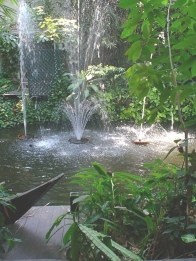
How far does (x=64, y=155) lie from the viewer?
5535 millimetres

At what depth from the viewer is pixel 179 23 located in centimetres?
145

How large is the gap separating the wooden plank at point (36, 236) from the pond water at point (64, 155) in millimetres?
991

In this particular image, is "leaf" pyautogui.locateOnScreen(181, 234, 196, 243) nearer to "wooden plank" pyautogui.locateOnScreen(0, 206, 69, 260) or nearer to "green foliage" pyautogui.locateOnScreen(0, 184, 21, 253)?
"green foliage" pyautogui.locateOnScreen(0, 184, 21, 253)

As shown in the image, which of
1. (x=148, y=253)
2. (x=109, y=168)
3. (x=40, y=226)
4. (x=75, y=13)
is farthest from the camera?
(x=75, y=13)

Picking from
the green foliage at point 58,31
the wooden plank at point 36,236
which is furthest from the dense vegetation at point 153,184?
the green foliage at point 58,31

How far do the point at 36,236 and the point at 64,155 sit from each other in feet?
10.4

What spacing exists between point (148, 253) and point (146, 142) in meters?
4.91

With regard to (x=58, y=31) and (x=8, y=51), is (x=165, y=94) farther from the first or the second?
(x=8, y=51)

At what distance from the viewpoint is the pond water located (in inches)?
175

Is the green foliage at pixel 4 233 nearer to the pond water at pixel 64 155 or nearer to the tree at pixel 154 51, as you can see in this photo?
the tree at pixel 154 51

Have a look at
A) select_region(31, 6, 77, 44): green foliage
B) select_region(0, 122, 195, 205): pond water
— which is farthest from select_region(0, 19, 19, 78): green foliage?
select_region(0, 122, 195, 205): pond water

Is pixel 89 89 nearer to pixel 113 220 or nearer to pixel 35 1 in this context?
pixel 35 1

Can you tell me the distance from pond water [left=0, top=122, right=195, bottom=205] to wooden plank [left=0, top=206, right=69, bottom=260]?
Result: 3.25ft

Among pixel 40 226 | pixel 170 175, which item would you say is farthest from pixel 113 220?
pixel 40 226
